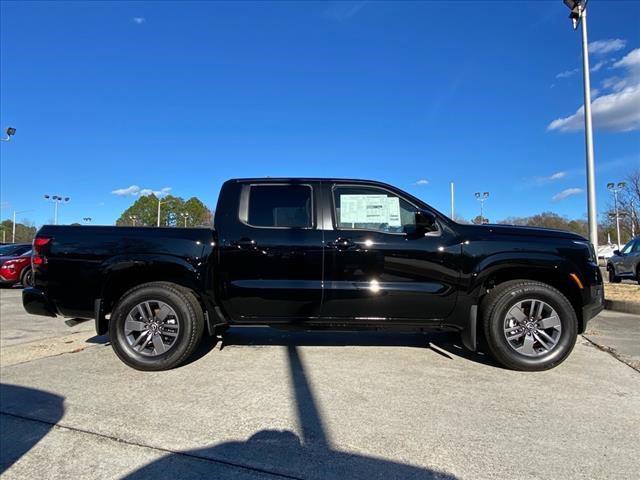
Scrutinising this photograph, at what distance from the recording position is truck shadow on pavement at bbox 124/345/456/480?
9.27 ft

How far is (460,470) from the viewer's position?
2.85 m

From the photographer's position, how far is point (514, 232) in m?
5.00

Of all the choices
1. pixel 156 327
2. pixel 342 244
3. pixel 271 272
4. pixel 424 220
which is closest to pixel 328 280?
pixel 342 244

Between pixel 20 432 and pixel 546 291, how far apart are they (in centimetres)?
487

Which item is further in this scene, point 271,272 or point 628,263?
point 628,263

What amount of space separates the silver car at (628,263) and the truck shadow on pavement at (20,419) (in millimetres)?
17238

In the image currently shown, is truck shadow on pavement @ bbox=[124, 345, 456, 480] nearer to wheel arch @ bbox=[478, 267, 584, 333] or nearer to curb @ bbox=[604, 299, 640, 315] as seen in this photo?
wheel arch @ bbox=[478, 267, 584, 333]

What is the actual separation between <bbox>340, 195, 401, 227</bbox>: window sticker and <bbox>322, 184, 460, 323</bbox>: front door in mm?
203

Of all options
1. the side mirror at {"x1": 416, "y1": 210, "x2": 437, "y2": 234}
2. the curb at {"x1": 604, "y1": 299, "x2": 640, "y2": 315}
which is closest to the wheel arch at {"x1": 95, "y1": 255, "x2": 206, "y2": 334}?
the side mirror at {"x1": 416, "y1": 210, "x2": 437, "y2": 234}

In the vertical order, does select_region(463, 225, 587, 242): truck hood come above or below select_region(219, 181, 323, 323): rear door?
above

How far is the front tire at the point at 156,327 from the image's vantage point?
16.1ft

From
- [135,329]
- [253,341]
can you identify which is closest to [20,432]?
[135,329]

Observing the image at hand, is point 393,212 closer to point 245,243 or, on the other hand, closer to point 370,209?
point 370,209

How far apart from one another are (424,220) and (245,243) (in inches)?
75.1
